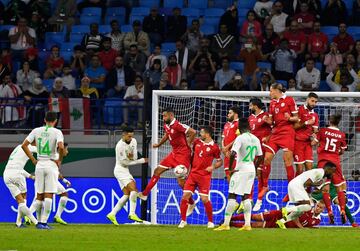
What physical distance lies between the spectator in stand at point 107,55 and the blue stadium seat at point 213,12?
9.34 feet

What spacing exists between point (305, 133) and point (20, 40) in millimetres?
10653

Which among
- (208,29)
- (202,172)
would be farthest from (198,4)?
(202,172)

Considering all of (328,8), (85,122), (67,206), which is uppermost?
(328,8)

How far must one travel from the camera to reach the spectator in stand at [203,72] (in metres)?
29.5

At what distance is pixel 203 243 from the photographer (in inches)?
720

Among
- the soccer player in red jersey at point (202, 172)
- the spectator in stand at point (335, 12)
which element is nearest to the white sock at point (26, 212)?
the soccer player in red jersey at point (202, 172)

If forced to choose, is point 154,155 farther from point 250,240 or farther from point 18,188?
point 250,240

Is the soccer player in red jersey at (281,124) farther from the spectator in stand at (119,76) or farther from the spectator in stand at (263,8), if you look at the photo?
the spectator in stand at (263,8)

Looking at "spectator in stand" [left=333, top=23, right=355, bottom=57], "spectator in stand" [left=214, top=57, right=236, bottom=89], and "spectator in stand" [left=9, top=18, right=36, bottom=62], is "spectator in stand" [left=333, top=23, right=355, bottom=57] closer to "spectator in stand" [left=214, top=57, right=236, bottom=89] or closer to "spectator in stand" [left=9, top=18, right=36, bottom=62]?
"spectator in stand" [left=214, top=57, right=236, bottom=89]

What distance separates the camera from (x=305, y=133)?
23.6m

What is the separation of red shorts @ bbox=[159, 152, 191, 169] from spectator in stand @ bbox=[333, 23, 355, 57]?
7.47 m

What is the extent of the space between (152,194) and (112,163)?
7.31ft

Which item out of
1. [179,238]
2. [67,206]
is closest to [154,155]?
[67,206]

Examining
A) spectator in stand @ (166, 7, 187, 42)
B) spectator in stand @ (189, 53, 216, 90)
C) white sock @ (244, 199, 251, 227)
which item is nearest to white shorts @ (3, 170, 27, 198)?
white sock @ (244, 199, 251, 227)
